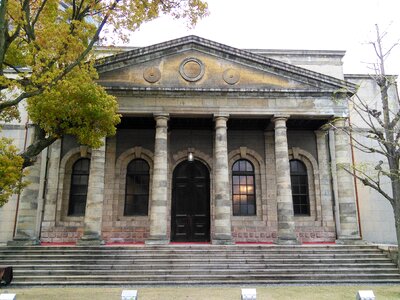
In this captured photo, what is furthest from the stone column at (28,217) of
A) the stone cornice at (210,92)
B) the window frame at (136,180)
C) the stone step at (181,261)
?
the stone cornice at (210,92)

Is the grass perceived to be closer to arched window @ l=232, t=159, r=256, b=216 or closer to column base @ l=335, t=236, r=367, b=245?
column base @ l=335, t=236, r=367, b=245

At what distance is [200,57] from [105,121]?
6983mm

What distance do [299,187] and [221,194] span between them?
545cm

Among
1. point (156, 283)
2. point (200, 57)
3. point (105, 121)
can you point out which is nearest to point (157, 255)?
point (156, 283)

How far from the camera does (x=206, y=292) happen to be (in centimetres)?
1024

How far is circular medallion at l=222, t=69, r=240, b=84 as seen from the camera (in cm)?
1614

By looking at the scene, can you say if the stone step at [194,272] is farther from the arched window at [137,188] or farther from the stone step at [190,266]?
the arched window at [137,188]

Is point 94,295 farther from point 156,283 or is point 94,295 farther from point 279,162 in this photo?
point 279,162

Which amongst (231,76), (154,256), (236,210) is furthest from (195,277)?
(231,76)

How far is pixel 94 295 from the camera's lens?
386 inches

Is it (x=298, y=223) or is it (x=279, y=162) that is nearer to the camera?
(x=279, y=162)

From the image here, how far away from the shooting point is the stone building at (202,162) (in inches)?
595

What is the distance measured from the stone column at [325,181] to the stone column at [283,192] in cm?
283

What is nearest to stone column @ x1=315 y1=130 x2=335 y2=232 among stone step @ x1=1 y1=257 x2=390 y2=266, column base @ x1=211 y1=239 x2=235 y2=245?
stone step @ x1=1 y1=257 x2=390 y2=266
